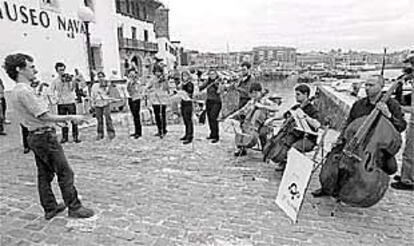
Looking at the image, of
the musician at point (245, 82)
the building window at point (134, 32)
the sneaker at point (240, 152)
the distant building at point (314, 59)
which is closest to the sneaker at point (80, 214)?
the sneaker at point (240, 152)

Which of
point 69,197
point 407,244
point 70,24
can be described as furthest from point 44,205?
point 70,24

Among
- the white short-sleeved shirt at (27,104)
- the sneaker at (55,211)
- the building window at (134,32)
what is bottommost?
the sneaker at (55,211)

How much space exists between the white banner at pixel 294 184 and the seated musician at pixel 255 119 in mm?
1953

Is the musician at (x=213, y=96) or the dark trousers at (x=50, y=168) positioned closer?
the dark trousers at (x=50, y=168)

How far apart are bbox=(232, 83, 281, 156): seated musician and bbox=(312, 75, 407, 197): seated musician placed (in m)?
1.72

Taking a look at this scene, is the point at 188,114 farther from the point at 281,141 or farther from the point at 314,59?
the point at 314,59

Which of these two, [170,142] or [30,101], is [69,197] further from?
[170,142]

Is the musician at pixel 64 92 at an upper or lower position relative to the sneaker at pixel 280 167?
upper

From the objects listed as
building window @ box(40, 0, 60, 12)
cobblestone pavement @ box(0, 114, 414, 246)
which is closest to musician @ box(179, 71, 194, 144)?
cobblestone pavement @ box(0, 114, 414, 246)

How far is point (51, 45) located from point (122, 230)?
10932 mm

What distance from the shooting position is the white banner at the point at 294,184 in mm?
3367

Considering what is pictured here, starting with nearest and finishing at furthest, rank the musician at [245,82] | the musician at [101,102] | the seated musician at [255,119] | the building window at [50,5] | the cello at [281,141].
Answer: the cello at [281,141] → the seated musician at [255,119] → the musician at [245,82] → the musician at [101,102] → the building window at [50,5]

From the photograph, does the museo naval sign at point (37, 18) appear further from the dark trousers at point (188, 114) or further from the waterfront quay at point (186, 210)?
the dark trousers at point (188, 114)

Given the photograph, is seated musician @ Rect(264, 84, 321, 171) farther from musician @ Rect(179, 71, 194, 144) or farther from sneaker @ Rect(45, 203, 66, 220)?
musician @ Rect(179, 71, 194, 144)
